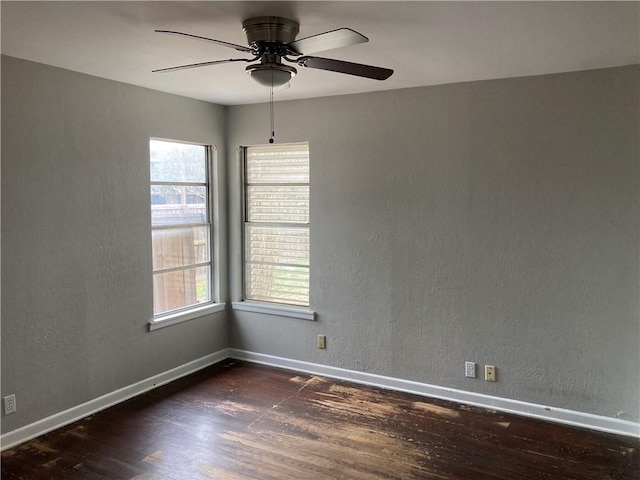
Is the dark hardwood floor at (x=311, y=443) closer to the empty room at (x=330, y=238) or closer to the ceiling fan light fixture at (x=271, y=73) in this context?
the empty room at (x=330, y=238)

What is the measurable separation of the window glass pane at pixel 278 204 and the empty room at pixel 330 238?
23 mm

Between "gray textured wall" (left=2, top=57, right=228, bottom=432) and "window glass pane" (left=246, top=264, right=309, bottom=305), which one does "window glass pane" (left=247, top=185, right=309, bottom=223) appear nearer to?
"window glass pane" (left=246, top=264, right=309, bottom=305)

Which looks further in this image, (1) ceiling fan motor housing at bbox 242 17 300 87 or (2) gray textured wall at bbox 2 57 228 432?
(2) gray textured wall at bbox 2 57 228 432

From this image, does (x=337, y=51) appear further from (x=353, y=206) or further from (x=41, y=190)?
(x=41, y=190)

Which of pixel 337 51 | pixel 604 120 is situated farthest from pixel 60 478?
pixel 604 120

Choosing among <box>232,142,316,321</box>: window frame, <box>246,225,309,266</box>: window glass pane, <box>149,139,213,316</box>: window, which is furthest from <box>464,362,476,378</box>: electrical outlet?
<box>149,139,213,316</box>: window

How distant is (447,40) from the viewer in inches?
108

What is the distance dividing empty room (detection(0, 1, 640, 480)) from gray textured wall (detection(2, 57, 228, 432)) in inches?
0.6

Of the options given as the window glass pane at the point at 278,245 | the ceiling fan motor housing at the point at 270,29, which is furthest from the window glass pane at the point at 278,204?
the ceiling fan motor housing at the point at 270,29

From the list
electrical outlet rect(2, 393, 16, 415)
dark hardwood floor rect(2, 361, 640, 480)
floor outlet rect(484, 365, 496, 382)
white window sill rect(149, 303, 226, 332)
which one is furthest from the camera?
white window sill rect(149, 303, 226, 332)

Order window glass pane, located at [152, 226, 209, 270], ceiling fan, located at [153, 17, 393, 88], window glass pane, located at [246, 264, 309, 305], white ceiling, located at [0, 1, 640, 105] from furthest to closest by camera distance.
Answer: window glass pane, located at [246, 264, 309, 305], window glass pane, located at [152, 226, 209, 270], ceiling fan, located at [153, 17, 393, 88], white ceiling, located at [0, 1, 640, 105]

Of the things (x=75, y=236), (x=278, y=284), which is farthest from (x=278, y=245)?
(x=75, y=236)

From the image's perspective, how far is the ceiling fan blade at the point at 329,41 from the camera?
208 centimetres

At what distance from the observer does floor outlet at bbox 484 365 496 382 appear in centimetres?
382
